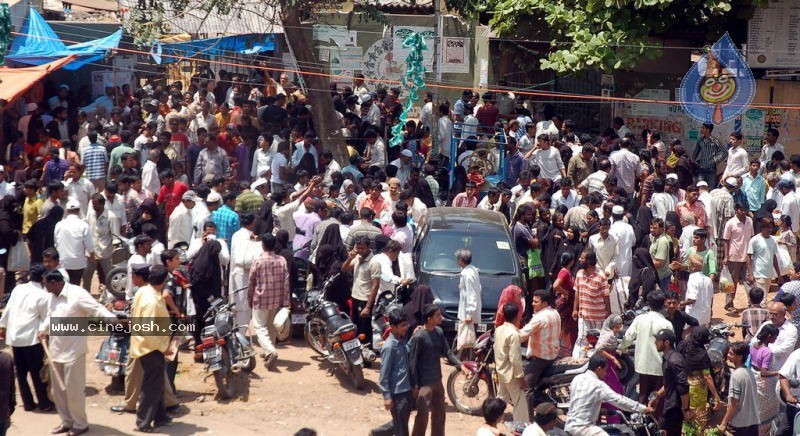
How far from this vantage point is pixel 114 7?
92.1ft

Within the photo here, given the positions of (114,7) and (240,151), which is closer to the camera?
(240,151)

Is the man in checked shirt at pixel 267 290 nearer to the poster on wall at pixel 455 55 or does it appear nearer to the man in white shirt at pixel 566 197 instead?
the man in white shirt at pixel 566 197

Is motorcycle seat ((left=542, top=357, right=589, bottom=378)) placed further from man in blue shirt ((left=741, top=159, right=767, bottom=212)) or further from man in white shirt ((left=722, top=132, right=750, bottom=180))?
man in white shirt ((left=722, top=132, right=750, bottom=180))

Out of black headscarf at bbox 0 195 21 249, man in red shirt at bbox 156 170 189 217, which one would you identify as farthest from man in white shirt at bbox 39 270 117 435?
man in red shirt at bbox 156 170 189 217

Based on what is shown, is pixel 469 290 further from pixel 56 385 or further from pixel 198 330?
pixel 56 385

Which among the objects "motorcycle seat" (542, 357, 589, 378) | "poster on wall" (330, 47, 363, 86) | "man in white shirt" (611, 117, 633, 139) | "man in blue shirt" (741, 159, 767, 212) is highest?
"poster on wall" (330, 47, 363, 86)

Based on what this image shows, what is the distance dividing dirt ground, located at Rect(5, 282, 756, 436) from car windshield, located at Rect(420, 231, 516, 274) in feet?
4.25

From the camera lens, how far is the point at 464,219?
512 inches

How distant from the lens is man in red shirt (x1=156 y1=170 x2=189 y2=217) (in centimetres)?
1357

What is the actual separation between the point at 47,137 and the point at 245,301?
7.00 meters

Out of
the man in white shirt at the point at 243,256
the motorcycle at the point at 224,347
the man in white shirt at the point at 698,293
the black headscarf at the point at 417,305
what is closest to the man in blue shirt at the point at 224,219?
the man in white shirt at the point at 243,256

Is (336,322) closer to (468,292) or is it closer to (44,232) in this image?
(468,292)

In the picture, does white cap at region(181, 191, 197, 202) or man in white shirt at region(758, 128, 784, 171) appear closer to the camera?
white cap at region(181, 191, 197, 202)

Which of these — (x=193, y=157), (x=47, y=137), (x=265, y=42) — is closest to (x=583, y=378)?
(x=193, y=157)
